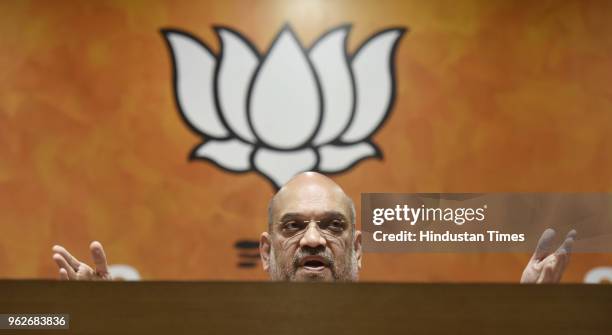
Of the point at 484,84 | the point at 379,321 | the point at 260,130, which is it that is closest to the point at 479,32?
the point at 484,84

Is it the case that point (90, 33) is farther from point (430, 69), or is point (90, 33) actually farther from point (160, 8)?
point (430, 69)

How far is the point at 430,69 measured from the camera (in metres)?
2.77

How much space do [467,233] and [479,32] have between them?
2.37m

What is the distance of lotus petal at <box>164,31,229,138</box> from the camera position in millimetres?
2791

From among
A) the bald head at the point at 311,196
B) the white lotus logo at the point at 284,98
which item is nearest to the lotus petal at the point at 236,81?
the white lotus logo at the point at 284,98

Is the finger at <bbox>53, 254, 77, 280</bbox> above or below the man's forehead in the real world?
below

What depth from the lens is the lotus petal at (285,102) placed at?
2.79 meters

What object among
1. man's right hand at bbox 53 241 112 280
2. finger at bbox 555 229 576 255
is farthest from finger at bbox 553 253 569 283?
man's right hand at bbox 53 241 112 280

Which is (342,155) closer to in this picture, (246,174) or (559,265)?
(246,174)

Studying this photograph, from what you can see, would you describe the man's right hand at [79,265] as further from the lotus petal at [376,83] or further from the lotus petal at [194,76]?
the lotus petal at [376,83]

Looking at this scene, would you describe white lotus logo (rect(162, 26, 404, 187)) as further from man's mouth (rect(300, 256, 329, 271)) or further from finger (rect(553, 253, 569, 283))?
finger (rect(553, 253, 569, 283))

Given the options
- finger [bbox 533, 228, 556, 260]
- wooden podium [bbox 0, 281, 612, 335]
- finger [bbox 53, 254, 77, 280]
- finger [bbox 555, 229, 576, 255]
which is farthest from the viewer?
finger [bbox 53, 254, 77, 280]

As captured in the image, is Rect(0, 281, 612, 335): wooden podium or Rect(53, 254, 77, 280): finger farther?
Rect(53, 254, 77, 280): finger

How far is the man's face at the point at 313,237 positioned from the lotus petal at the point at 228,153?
1020 mm
